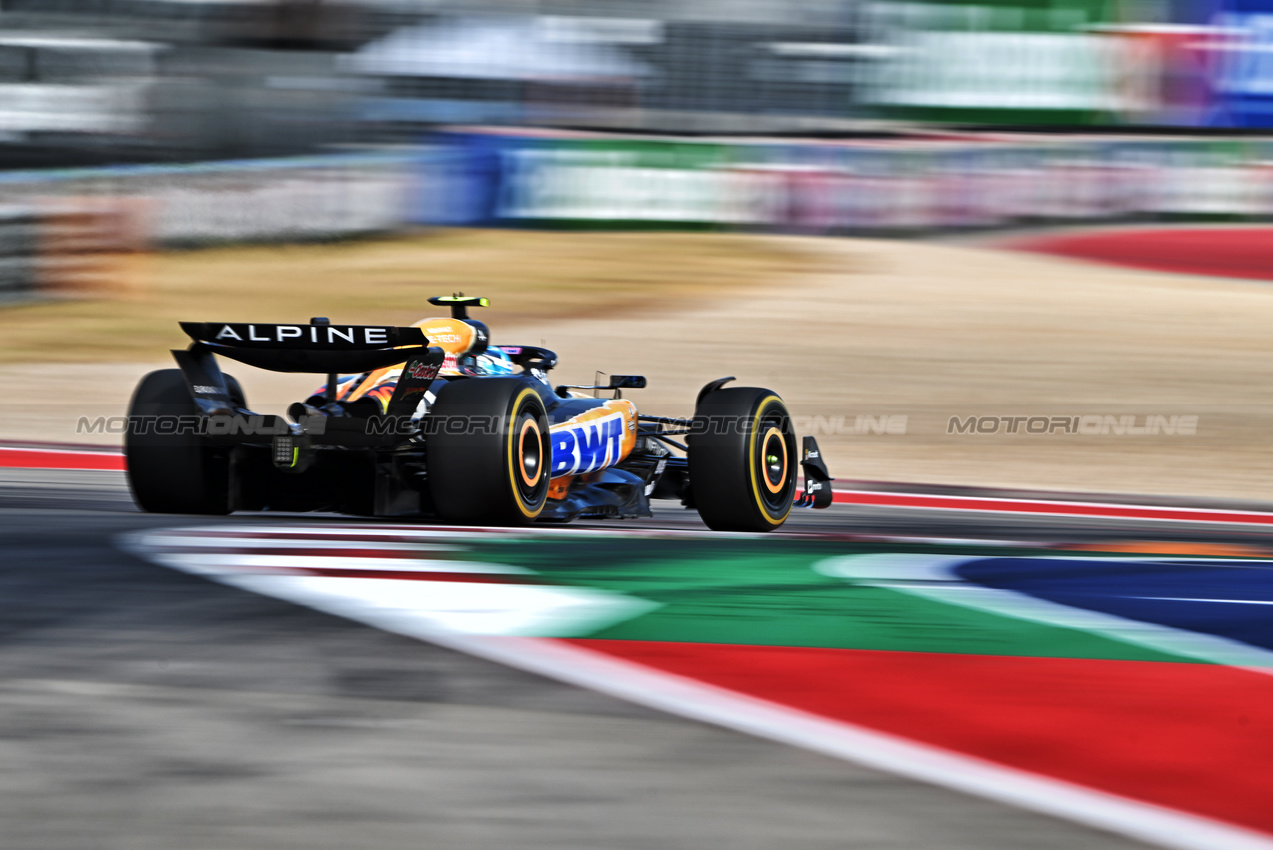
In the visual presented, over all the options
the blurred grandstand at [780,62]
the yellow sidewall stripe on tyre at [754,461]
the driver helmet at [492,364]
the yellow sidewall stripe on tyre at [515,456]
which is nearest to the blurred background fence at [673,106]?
the blurred grandstand at [780,62]

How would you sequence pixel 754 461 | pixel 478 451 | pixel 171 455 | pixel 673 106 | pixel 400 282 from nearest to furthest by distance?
pixel 478 451, pixel 171 455, pixel 754 461, pixel 400 282, pixel 673 106

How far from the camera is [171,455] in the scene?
7148 mm

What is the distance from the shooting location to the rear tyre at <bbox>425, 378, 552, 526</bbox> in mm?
6527

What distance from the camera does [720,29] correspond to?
30.0 m

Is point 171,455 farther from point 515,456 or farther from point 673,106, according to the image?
point 673,106

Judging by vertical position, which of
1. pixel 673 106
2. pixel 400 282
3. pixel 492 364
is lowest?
pixel 492 364

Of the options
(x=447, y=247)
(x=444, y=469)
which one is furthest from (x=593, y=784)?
(x=447, y=247)

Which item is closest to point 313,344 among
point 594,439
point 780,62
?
point 594,439

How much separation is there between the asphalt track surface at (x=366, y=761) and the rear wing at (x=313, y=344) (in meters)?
2.70

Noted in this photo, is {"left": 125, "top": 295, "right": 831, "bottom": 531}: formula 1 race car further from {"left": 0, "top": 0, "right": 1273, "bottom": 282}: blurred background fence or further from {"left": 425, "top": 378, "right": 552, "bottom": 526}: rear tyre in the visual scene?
{"left": 0, "top": 0, "right": 1273, "bottom": 282}: blurred background fence

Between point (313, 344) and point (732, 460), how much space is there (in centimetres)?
218

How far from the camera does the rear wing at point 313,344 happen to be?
6.72m

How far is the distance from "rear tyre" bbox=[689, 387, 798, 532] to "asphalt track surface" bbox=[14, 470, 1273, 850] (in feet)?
12.7

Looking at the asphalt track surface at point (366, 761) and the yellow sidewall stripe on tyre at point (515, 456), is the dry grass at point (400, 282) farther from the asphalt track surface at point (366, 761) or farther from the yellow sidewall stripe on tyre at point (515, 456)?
the asphalt track surface at point (366, 761)
